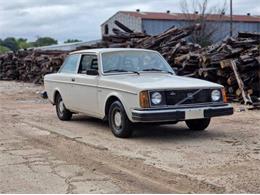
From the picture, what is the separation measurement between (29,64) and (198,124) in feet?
83.2

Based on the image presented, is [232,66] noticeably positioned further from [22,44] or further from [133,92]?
[22,44]

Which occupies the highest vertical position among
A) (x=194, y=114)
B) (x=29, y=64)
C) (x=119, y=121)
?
(x=194, y=114)

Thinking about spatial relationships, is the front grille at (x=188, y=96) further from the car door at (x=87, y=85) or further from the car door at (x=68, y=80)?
the car door at (x=68, y=80)

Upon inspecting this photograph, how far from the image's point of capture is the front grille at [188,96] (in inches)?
360

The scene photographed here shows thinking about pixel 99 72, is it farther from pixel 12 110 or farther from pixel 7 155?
pixel 12 110

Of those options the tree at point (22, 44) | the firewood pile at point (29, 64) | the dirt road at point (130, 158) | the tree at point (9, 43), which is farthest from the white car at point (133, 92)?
the tree at point (9, 43)

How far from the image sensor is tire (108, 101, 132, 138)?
9.50 metres

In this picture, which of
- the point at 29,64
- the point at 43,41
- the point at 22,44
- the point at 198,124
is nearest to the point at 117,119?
the point at 198,124

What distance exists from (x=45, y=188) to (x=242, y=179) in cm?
241

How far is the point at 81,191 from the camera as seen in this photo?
5996 millimetres

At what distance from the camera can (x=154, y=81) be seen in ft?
31.4

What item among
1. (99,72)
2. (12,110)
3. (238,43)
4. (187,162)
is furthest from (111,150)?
(238,43)

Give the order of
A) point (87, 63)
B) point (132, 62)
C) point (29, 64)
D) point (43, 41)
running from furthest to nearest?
point (43, 41)
point (29, 64)
point (87, 63)
point (132, 62)

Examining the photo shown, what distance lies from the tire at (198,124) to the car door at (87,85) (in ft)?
6.31
